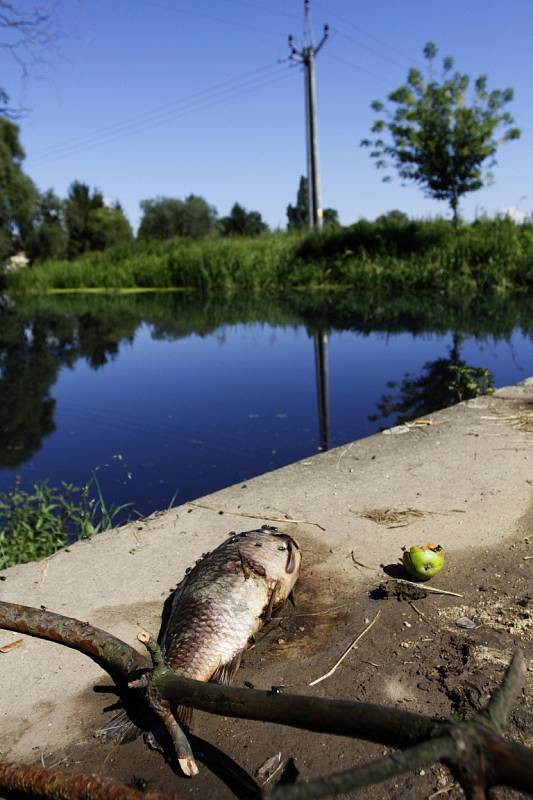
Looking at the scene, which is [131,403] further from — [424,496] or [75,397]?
[424,496]

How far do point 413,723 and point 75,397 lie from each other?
778 centimetres

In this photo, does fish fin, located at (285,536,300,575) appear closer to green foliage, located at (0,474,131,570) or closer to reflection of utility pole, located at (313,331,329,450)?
green foliage, located at (0,474,131,570)

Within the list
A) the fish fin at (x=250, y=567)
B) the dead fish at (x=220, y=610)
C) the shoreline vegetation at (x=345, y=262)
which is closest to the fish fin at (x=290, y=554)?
the dead fish at (x=220, y=610)

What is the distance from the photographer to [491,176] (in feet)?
77.6

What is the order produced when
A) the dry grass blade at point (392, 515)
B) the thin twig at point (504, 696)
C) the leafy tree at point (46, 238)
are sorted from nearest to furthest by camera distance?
the thin twig at point (504, 696) → the dry grass blade at point (392, 515) → the leafy tree at point (46, 238)

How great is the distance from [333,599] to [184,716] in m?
0.89

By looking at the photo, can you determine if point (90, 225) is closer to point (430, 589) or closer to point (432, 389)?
point (432, 389)

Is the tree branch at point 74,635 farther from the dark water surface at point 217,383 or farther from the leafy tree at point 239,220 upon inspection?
the leafy tree at point 239,220

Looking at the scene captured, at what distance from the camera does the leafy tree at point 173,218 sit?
194 ft

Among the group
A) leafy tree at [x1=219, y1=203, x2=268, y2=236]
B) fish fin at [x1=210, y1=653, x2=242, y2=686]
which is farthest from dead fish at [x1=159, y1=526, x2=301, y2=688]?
leafy tree at [x1=219, y1=203, x2=268, y2=236]

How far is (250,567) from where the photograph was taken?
252 cm

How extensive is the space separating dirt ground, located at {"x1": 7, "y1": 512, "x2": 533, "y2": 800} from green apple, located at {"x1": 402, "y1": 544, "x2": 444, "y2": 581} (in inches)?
2.3

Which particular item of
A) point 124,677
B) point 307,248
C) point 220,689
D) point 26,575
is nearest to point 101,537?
point 26,575

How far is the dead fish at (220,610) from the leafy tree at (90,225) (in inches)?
2088
